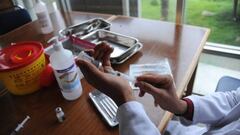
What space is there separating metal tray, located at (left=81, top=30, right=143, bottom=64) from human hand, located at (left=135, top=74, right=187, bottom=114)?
28cm

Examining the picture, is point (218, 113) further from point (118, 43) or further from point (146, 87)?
point (118, 43)

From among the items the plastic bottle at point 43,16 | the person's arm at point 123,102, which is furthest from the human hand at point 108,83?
the plastic bottle at point 43,16

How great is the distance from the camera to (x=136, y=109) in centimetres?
58

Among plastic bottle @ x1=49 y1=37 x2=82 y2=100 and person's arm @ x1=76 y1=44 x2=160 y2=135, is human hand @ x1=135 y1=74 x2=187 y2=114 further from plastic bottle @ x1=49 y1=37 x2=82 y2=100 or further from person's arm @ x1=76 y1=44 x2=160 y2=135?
plastic bottle @ x1=49 y1=37 x2=82 y2=100

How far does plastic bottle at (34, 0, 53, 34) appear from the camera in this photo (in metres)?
1.18

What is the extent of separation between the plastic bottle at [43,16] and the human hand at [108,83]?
750 mm

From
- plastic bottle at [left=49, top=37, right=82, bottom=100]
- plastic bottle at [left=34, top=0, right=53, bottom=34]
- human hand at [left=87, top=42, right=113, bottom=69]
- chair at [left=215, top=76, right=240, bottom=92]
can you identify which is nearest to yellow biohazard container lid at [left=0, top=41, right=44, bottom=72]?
plastic bottle at [left=49, top=37, right=82, bottom=100]

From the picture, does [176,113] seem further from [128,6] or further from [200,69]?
[128,6]

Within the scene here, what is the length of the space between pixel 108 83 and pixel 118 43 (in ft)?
1.76

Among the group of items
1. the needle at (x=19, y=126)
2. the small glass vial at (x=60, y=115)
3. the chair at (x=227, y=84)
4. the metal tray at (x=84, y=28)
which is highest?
the metal tray at (x=84, y=28)

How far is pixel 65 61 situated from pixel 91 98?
0.17m

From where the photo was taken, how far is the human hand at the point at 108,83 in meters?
0.57

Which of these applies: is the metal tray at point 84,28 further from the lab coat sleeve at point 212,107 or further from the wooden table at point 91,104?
the lab coat sleeve at point 212,107

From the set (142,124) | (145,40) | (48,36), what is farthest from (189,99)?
(48,36)
